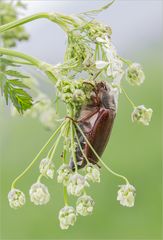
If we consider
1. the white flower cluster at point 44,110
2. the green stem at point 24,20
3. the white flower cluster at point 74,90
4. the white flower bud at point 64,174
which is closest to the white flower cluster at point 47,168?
the white flower bud at point 64,174

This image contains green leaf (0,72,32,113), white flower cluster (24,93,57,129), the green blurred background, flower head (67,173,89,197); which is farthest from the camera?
the green blurred background

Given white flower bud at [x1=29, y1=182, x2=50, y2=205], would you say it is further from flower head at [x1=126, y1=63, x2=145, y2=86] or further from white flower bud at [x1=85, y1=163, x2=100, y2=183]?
flower head at [x1=126, y1=63, x2=145, y2=86]

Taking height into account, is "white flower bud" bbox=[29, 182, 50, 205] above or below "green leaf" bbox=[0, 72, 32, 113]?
below

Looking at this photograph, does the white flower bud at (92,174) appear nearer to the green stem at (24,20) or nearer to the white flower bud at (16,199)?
the white flower bud at (16,199)

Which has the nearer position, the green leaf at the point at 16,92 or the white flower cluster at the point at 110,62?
the white flower cluster at the point at 110,62

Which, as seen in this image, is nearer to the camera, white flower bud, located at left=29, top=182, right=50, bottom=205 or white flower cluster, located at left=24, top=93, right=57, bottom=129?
white flower bud, located at left=29, top=182, right=50, bottom=205

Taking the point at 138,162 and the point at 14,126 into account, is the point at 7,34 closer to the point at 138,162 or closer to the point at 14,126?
the point at 138,162

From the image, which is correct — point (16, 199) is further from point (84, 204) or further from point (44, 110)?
point (44, 110)

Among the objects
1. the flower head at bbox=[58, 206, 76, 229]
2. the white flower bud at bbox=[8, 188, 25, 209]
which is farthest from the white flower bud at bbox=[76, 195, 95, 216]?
the white flower bud at bbox=[8, 188, 25, 209]
